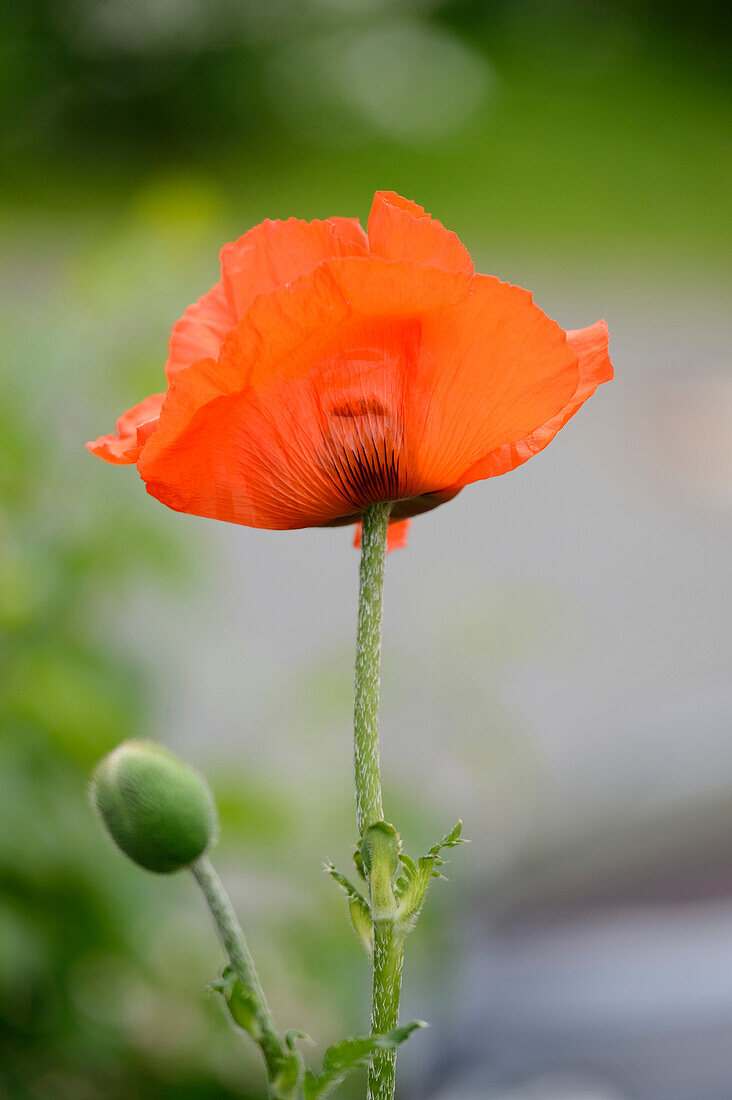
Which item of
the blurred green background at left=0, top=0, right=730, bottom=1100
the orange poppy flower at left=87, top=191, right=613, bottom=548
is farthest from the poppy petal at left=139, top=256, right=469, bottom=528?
the blurred green background at left=0, top=0, right=730, bottom=1100

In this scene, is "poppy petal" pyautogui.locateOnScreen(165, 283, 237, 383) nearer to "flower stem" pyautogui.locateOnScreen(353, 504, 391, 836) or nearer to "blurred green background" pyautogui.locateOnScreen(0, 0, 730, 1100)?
"flower stem" pyautogui.locateOnScreen(353, 504, 391, 836)

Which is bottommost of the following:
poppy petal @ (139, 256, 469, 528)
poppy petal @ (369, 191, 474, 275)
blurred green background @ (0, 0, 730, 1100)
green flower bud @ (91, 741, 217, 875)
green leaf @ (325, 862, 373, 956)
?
green leaf @ (325, 862, 373, 956)

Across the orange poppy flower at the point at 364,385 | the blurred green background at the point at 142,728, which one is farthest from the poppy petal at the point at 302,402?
the blurred green background at the point at 142,728

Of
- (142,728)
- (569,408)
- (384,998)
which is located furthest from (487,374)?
(142,728)

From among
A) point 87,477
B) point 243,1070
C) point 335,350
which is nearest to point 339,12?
point 87,477

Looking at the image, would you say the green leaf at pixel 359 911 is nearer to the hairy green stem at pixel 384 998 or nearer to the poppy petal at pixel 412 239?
the hairy green stem at pixel 384 998

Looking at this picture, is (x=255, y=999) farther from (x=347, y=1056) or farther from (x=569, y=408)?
(x=569, y=408)

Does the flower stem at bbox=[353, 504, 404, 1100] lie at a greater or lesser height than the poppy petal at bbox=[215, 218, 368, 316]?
lesser
